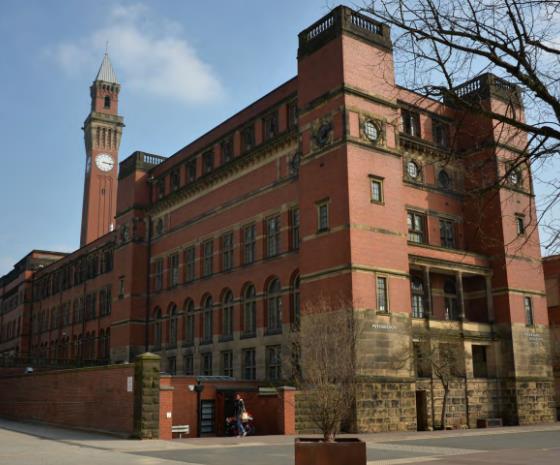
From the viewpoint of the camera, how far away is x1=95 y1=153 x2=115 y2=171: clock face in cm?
10581

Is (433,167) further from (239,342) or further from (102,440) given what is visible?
(102,440)

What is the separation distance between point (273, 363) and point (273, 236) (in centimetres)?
814

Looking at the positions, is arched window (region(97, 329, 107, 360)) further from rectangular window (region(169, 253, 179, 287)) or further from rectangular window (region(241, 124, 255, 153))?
rectangular window (region(241, 124, 255, 153))

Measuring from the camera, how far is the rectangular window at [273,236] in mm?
42719

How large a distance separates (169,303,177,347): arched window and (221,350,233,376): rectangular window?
7433 mm

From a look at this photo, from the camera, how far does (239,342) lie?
44.3 m

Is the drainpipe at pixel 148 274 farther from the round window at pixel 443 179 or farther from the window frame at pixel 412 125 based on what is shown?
the round window at pixel 443 179

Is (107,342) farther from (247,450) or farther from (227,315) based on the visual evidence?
(247,450)

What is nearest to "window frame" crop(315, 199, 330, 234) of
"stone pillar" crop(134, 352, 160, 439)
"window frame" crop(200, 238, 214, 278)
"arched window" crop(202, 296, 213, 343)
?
"stone pillar" crop(134, 352, 160, 439)

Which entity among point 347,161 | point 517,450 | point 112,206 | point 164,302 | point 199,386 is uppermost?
point 112,206

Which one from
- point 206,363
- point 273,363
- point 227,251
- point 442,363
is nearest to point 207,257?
point 227,251

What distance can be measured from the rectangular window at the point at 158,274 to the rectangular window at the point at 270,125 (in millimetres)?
16818

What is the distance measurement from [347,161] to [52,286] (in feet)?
186

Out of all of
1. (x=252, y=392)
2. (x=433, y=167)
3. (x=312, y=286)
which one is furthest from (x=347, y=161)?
(x=252, y=392)
